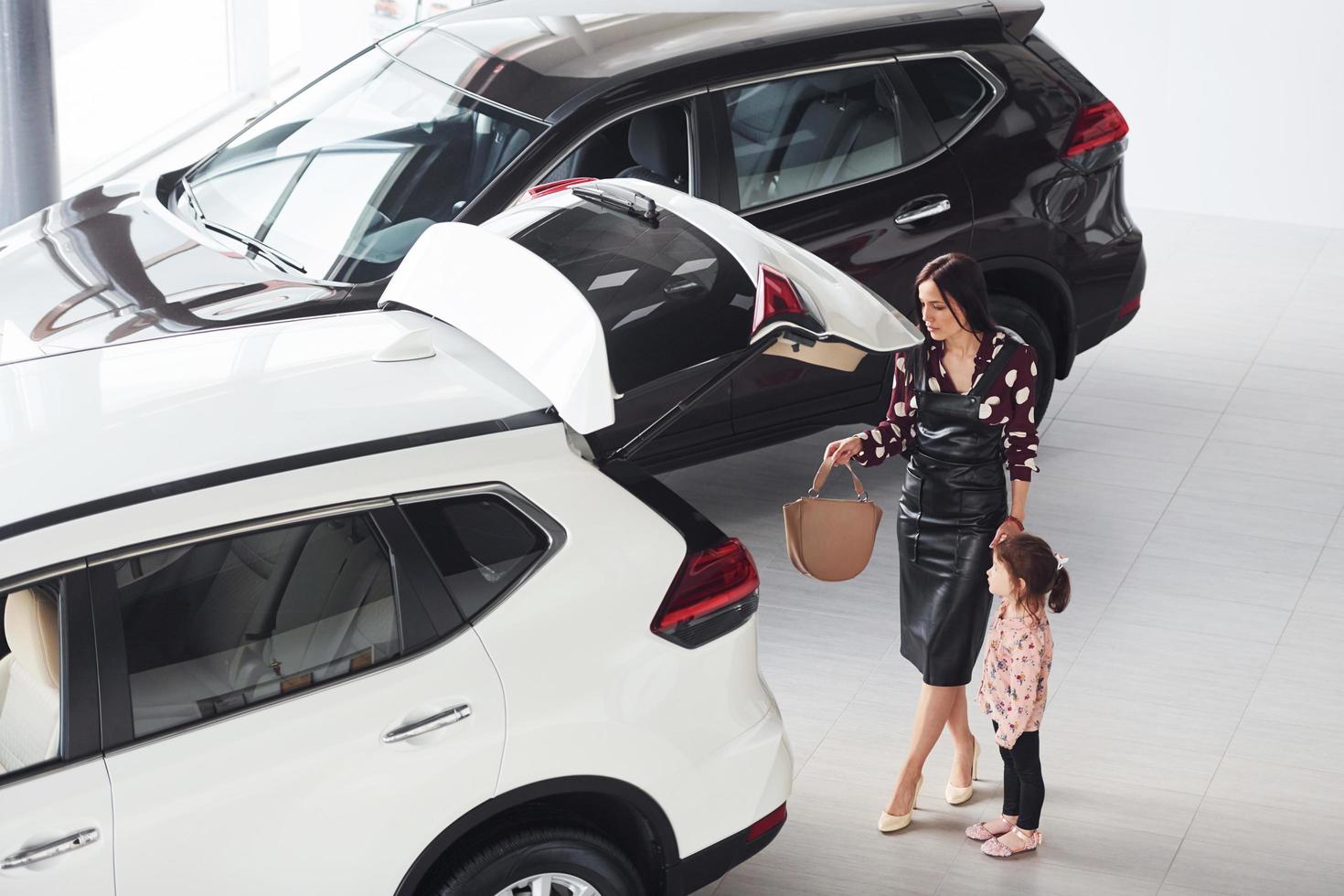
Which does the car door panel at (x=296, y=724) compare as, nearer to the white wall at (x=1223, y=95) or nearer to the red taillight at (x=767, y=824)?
the red taillight at (x=767, y=824)

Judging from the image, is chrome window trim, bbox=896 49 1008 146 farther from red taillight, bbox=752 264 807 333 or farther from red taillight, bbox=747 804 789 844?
red taillight, bbox=747 804 789 844

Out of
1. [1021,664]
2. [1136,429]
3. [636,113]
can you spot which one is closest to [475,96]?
[636,113]

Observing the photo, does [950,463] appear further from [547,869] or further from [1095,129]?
[1095,129]

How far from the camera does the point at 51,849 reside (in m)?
2.80

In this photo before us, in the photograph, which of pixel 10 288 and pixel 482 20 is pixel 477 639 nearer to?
pixel 10 288

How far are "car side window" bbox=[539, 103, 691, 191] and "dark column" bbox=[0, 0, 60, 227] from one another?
3476 mm

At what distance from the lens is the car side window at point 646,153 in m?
5.71

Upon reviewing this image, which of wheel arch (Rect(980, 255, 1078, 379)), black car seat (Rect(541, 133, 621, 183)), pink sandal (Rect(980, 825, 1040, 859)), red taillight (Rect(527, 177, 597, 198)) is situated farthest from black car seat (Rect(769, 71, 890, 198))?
pink sandal (Rect(980, 825, 1040, 859))

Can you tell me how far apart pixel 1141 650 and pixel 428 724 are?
313 centimetres

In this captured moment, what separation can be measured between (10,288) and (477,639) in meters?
2.69

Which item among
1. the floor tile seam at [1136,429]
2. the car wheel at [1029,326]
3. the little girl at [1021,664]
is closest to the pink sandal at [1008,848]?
the little girl at [1021,664]

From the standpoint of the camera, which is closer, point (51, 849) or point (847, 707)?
point (51, 849)

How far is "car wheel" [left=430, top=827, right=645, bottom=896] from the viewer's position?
10.8 feet

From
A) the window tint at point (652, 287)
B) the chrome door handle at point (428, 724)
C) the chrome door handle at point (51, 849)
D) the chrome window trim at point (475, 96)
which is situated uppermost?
the chrome window trim at point (475, 96)
